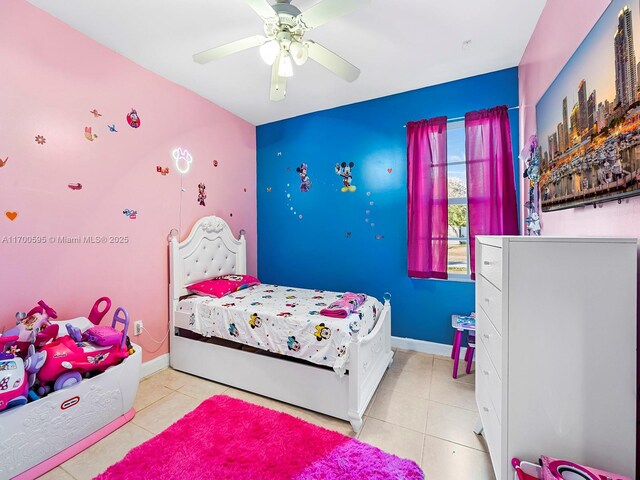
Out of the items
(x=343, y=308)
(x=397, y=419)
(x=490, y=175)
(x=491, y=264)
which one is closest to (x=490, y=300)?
(x=491, y=264)

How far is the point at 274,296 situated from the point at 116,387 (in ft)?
4.32

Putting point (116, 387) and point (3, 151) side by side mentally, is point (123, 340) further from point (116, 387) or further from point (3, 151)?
point (3, 151)

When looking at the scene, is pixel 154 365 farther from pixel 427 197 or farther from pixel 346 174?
pixel 427 197

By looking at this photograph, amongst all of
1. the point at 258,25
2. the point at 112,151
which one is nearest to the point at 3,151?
the point at 112,151

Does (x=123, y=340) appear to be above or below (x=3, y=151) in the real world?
below

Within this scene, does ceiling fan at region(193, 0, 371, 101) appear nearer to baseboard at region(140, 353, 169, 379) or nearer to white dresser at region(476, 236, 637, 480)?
white dresser at region(476, 236, 637, 480)

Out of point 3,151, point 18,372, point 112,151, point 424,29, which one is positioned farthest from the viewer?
point 112,151

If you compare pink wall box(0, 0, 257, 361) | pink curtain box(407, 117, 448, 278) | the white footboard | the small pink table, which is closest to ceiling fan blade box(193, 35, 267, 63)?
pink wall box(0, 0, 257, 361)

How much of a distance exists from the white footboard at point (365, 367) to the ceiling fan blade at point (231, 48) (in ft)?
→ 6.49

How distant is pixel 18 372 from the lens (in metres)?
1.41

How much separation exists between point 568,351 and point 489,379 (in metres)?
0.44

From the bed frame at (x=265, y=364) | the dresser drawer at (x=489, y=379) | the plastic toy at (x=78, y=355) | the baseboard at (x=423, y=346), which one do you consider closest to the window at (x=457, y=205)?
the baseboard at (x=423, y=346)

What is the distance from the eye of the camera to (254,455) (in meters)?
1.60

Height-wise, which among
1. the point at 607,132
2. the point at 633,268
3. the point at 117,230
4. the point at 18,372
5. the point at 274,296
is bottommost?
the point at 18,372
